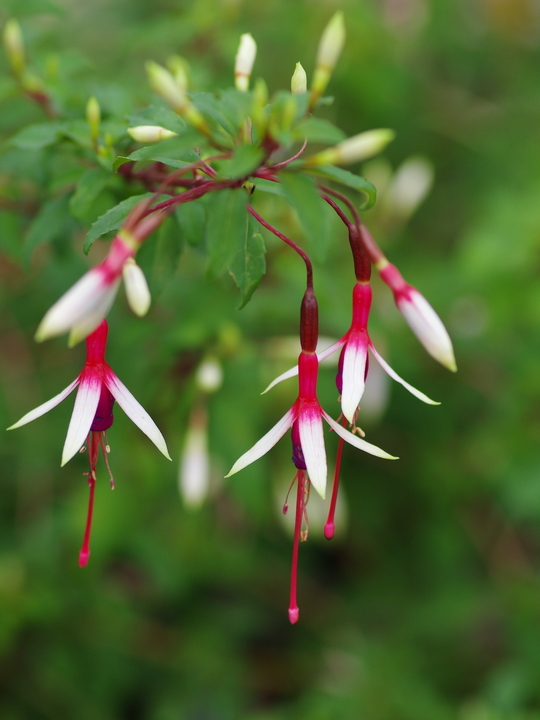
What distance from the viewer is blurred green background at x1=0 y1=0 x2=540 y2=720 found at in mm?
1717

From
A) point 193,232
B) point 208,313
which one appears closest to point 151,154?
point 193,232

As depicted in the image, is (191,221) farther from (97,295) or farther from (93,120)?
(97,295)

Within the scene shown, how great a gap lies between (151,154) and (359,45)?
5.60 ft

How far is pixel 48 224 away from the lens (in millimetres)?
1062

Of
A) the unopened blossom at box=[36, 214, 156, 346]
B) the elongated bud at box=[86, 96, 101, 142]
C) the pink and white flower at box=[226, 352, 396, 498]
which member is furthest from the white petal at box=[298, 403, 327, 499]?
the elongated bud at box=[86, 96, 101, 142]

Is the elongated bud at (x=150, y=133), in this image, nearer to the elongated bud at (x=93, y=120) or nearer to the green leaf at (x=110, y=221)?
the green leaf at (x=110, y=221)

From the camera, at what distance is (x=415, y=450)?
7.27 ft

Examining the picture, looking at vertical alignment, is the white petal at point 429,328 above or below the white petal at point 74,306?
below

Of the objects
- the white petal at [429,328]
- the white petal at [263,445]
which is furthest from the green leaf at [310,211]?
the white petal at [263,445]

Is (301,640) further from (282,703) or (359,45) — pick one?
(359,45)

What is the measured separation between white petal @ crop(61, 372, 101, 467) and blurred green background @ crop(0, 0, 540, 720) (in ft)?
2.18

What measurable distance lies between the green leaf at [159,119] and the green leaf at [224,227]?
0.13 m

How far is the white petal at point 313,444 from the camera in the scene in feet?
2.54

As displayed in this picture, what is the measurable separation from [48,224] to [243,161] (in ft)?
1.64
